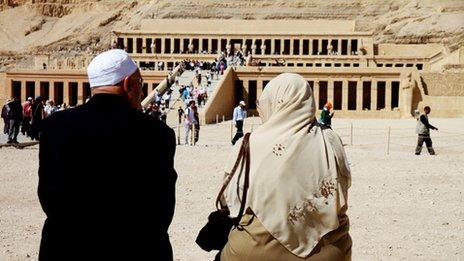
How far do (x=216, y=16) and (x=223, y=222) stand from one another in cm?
6816

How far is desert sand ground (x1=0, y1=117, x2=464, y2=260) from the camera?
27.6 ft

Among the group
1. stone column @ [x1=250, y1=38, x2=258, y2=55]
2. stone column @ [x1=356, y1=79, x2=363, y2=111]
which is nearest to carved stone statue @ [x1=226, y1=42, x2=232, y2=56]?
stone column @ [x1=250, y1=38, x2=258, y2=55]

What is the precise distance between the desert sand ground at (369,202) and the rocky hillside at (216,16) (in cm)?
4214

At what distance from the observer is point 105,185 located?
354 centimetres

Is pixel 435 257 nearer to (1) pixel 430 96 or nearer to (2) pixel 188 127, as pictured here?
(2) pixel 188 127

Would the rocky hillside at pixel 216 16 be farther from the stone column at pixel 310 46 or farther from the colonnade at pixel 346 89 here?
the colonnade at pixel 346 89

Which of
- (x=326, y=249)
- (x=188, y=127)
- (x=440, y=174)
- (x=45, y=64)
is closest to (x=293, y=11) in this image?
(x=45, y=64)

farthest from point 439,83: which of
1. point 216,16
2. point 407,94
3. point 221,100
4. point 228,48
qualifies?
point 216,16

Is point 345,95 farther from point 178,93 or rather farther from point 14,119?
point 14,119

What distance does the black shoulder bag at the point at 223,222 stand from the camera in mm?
4289

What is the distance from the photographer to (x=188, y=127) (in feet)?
70.7

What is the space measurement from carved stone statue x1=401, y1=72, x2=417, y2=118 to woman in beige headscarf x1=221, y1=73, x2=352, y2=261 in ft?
122

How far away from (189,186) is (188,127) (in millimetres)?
8426

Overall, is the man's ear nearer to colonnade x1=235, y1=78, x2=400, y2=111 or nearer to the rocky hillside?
colonnade x1=235, y1=78, x2=400, y2=111
